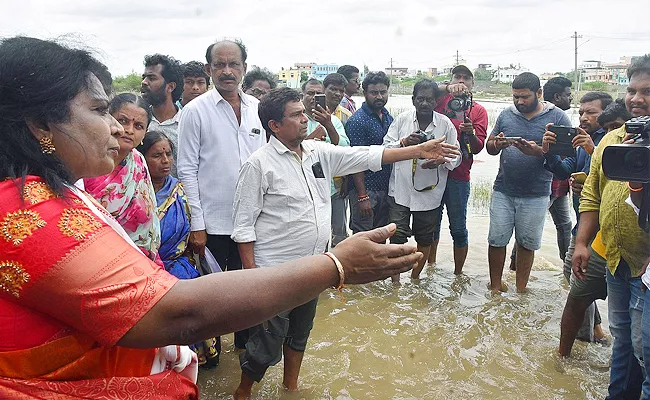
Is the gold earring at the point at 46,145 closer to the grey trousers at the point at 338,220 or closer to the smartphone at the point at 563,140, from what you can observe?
the smartphone at the point at 563,140

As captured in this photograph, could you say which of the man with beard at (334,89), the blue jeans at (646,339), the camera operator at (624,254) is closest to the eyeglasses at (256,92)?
the man with beard at (334,89)

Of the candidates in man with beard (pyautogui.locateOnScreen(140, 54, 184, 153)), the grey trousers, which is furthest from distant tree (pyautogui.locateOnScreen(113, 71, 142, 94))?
the grey trousers

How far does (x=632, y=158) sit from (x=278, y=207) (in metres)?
1.75

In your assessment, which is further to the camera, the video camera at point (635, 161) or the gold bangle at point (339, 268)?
the video camera at point (635, 161)

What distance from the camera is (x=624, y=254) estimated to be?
8.76 feet

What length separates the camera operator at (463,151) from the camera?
5070mm

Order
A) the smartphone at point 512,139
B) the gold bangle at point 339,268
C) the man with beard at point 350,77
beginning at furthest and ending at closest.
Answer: the man with beard at point 350,77 < the smartphone at point 512,139 < the gold bangle at point 339,268

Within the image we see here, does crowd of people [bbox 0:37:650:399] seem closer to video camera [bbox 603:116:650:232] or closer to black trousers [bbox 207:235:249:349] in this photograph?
black trousers [bbox 207:235:249:349]

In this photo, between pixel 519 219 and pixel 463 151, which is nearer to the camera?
pixel 519 219

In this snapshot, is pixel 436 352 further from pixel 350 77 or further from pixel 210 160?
pixel 350 77

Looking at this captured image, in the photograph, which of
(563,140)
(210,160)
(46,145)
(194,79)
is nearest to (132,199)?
(210,160)

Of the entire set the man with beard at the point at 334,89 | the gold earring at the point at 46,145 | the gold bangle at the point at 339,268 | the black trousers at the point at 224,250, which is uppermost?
the man with beard at the point at 334,89

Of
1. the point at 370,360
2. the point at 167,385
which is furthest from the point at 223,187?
the point at 167,385

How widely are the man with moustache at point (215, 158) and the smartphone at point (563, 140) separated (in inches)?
94.0
